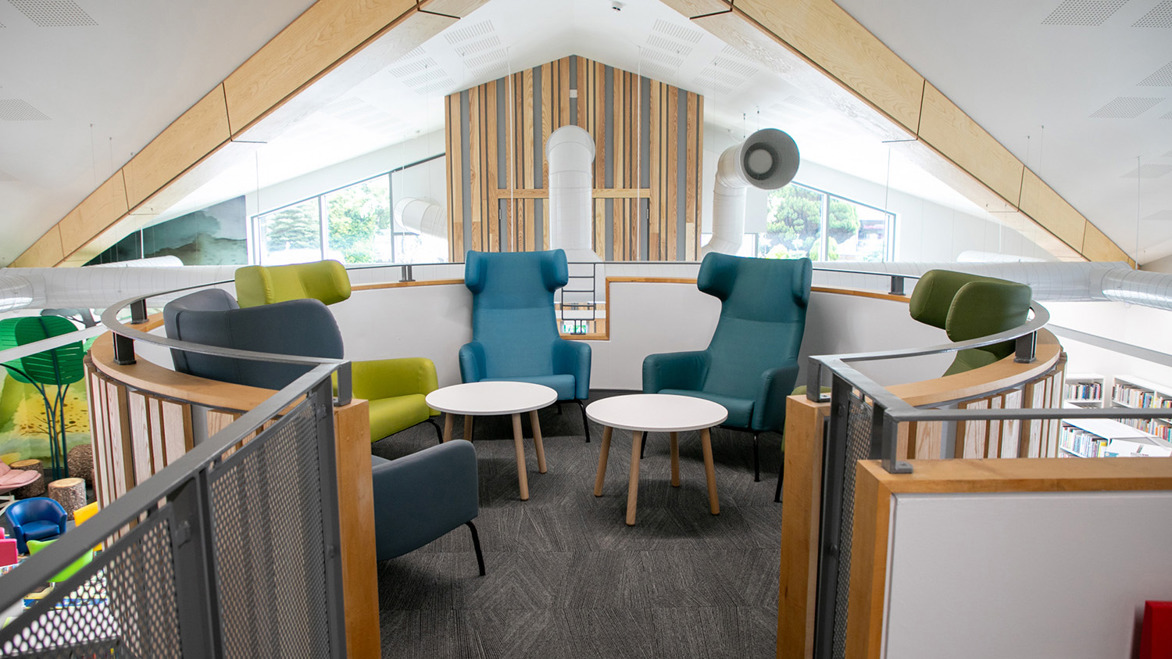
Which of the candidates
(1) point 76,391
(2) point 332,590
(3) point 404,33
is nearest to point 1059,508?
(2) point 332,590

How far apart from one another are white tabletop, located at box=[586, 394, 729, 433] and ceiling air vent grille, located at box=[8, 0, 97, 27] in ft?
11.7

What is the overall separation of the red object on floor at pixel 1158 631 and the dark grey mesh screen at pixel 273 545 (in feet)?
4.79

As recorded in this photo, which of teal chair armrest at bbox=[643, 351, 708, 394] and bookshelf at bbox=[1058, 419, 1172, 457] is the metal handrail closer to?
teal chair armrest at bbox=[643, 351, 708, 394]

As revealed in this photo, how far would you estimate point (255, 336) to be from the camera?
189 cm

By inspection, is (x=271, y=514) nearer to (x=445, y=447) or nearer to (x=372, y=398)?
(x=445, y=447)

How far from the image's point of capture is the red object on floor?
114cm

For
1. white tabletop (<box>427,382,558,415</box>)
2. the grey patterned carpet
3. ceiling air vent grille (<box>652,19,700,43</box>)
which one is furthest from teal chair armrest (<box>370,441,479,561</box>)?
ceiling air vent grille (<box>652,19,700,43</box>)

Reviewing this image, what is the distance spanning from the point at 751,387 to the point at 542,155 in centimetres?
663

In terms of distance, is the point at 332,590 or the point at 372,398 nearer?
the point at 332,590

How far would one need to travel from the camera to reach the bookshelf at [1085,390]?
7902 mm

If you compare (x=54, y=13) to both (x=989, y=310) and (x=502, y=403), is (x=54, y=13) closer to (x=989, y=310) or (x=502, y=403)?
(x=502, y=403)

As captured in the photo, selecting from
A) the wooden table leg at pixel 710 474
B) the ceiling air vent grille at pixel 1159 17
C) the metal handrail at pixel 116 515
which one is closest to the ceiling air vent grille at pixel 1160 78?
the ceiling air vent grille at pixel 1159 17

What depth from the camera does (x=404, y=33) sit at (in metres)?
5.32

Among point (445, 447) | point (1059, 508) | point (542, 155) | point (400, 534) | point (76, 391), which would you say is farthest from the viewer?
point (542, 155)
